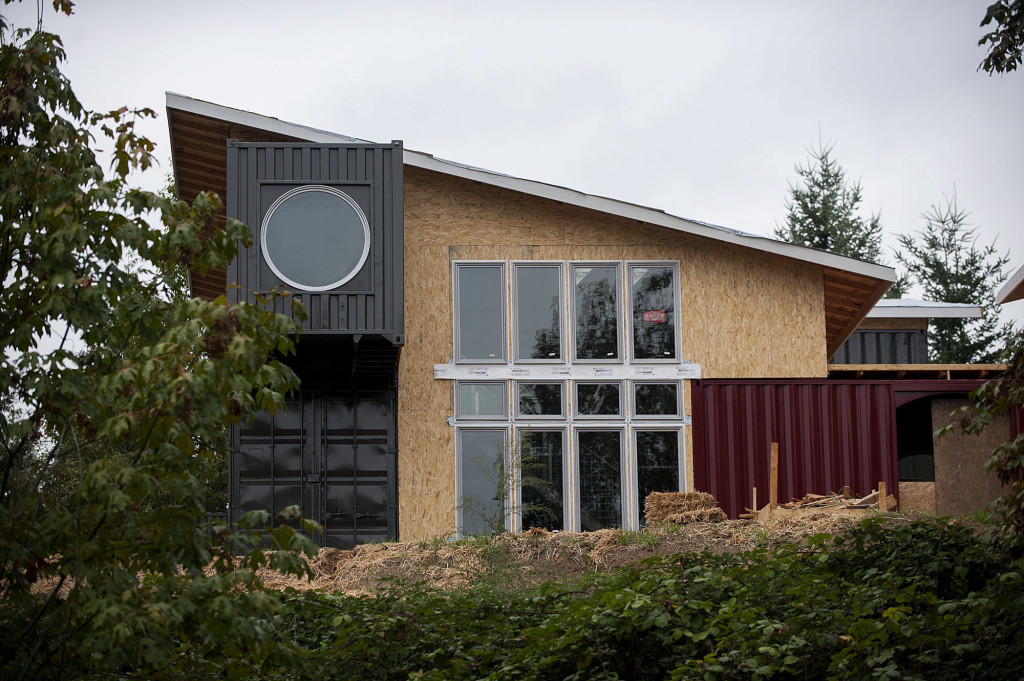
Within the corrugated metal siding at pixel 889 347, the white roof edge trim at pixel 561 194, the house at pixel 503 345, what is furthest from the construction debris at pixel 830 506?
the corrugated metal siding at pixel 889 347

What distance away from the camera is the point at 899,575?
788cm

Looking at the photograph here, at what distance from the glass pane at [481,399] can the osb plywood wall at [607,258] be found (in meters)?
0.27

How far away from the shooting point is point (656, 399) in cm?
Answer: 1577

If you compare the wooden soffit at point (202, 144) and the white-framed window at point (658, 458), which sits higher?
the wooden soffit at point (202, 144)

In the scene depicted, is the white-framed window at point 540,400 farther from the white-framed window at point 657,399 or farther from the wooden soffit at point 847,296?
the wooden soffit at point 847,296

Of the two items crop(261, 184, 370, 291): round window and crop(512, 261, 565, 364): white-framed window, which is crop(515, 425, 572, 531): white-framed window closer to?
crop(512, 261, 565, 364): white-framed window

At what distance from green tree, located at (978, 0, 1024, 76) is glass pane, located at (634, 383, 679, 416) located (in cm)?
932

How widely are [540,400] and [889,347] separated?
A: 1369 cm

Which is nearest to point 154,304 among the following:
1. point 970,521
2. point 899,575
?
point 899,575

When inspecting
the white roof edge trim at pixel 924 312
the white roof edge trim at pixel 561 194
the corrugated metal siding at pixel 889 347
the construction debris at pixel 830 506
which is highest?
the white roof edge trim at pixel 561 194

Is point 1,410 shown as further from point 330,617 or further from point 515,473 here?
point 515,473

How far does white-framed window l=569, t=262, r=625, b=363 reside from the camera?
52.2ft

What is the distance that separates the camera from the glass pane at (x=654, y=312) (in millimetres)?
15977

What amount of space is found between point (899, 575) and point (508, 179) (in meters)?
9.29
